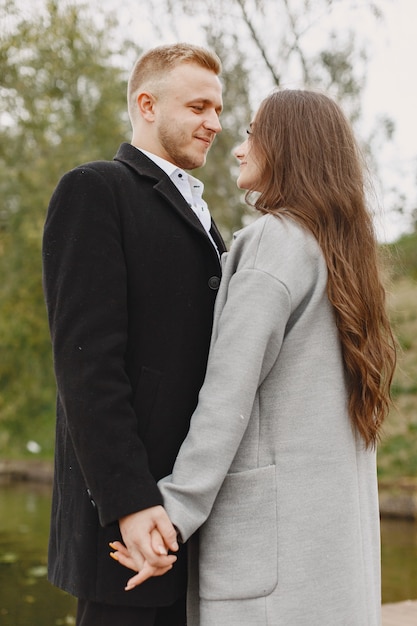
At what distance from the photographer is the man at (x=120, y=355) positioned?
192cm

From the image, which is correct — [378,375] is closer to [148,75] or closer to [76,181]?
[76,181]

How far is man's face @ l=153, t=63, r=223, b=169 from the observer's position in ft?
7.75

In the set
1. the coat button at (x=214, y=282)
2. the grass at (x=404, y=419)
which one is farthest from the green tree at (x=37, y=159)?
the coat button at (x=214, y=282)

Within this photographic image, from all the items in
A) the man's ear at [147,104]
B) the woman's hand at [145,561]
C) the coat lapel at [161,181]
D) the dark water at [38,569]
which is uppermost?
the man's ear at [147,104]

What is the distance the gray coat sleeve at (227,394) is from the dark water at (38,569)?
4.29 meters

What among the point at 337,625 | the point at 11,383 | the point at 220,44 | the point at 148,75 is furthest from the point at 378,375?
the point at 11,383

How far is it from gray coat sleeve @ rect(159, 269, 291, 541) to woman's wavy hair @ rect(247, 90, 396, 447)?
17cm

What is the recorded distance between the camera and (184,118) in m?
2.37

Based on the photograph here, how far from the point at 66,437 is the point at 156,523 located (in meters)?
0.38

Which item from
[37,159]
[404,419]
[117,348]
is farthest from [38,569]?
[404,419]

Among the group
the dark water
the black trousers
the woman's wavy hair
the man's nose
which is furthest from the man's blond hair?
the dark water

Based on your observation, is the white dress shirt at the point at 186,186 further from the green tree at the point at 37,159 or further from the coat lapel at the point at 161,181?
the green tree at the point at 37,159

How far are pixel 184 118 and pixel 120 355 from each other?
2.39 feet

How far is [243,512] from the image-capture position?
1961 millimetres
